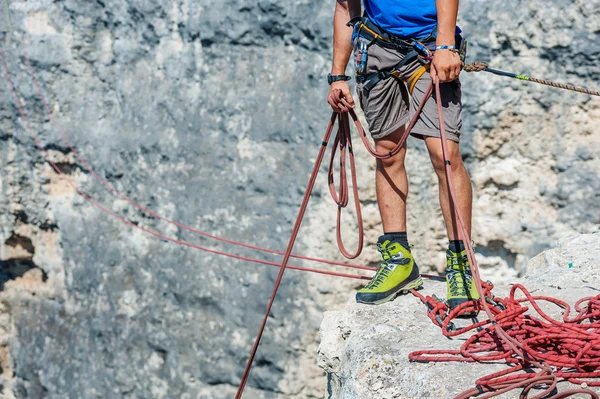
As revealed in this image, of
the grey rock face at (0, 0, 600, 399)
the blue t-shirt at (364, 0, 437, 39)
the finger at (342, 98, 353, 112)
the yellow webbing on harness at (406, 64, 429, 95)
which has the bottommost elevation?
the grey rock face at (0, 0, 600, 399)

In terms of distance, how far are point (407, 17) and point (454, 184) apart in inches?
25.6

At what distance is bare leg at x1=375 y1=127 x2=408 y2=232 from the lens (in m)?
2.80

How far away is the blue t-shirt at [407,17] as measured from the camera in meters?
2.58

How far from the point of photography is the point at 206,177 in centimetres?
488

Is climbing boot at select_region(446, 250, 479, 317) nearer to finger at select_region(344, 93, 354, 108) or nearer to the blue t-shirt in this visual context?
finger at select_region(344, 93, 354, 108)

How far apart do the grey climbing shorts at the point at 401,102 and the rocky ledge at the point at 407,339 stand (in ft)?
2.27

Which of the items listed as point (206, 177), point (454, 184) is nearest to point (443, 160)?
point (454, 184)

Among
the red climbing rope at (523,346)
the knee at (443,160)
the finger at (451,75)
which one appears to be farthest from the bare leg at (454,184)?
the finger at (451,75)

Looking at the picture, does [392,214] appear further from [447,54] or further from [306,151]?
[306,151]

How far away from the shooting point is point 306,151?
4.68 metres

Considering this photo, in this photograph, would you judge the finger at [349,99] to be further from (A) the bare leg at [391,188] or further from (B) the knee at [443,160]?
(B) the knee at [443,160]

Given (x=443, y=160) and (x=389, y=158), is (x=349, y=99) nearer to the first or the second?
(x=389, y=158)

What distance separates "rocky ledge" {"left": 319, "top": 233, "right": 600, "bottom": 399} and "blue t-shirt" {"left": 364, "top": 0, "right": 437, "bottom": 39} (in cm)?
105

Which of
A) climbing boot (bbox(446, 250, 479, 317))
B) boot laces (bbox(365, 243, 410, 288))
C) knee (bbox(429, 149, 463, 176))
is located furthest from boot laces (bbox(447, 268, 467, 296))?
knee (bbox(429, 149, 463, 176))
